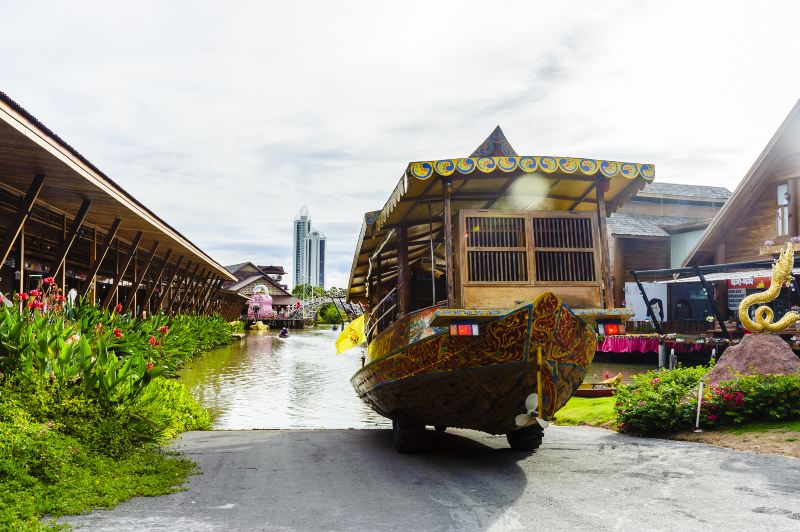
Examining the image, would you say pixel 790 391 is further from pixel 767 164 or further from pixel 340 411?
pixel 767 164

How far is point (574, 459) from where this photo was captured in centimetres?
834

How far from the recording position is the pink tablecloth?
24594mm

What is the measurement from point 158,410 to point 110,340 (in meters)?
4.34

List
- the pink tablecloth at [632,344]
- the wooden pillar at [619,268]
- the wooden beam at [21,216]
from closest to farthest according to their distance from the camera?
the wooden beam at [21,216]
the pink tablecloth at [632,344]
the wooden pillar at [619,268]

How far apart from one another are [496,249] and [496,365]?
1464 mm

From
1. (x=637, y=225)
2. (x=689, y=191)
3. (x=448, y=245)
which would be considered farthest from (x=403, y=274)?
(x=689, y=191)

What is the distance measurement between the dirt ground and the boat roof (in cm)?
329

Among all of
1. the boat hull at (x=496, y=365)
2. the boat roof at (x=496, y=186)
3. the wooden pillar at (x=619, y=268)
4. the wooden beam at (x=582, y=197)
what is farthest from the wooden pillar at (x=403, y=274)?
the wooden pillar at (x=619, y=268)

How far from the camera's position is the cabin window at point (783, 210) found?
22234mm

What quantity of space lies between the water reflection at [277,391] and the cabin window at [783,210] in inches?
581

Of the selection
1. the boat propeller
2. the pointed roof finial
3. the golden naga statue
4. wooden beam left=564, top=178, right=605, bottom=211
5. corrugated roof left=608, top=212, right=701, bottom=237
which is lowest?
the boat propeller

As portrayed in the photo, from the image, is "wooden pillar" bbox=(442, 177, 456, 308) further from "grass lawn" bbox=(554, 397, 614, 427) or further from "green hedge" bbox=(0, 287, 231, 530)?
"grass lawn" bbox=(554, 397, 614, 427)

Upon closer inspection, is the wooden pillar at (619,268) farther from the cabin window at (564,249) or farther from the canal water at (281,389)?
the cabin window at (564,249)

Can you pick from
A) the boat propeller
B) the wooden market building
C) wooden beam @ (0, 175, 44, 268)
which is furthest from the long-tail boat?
wooden beam @ (0, 175, 44, 268)
